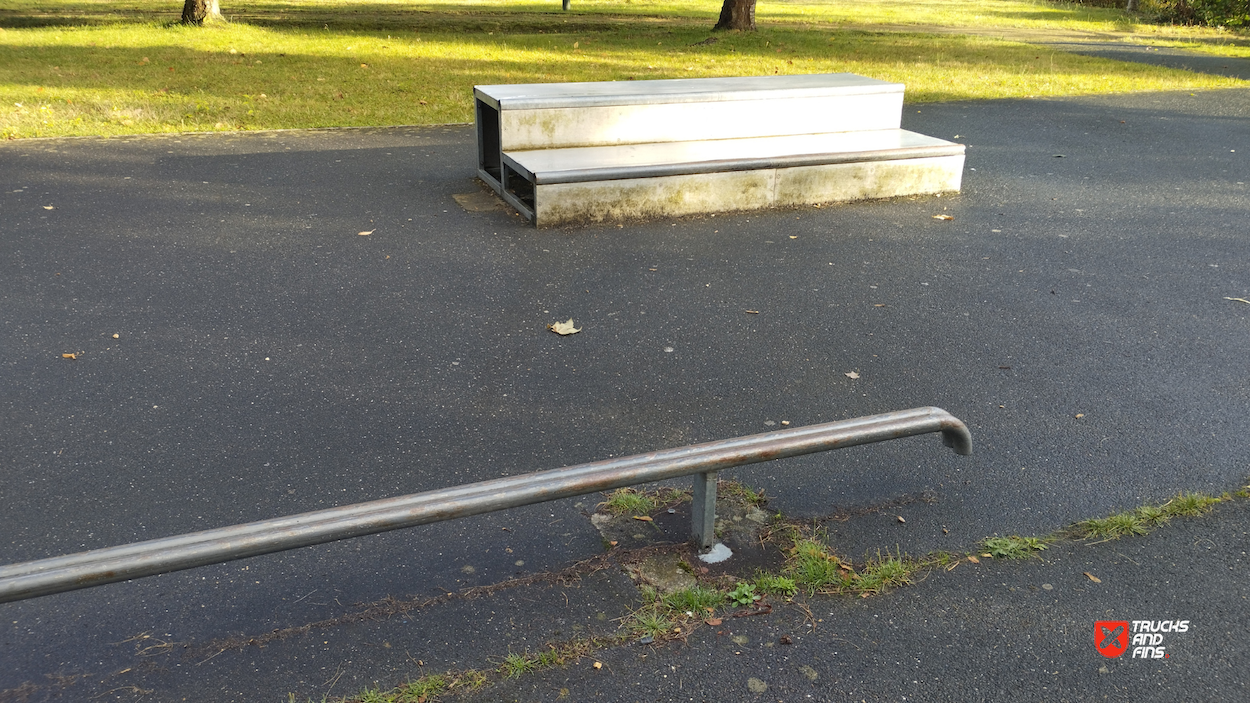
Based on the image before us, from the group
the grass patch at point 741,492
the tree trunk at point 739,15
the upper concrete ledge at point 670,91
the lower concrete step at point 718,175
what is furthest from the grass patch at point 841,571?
the tree trunk at point 739,15

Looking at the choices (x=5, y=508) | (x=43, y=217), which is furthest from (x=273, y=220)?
(x=5, y=508)

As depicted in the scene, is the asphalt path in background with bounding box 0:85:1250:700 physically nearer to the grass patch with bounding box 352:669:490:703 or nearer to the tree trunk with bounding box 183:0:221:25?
the grass patch with bounding box 352:669:490:703

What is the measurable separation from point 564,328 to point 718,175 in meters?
2.51

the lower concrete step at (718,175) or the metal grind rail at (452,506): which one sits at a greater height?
the lower concrete step at (718,175)

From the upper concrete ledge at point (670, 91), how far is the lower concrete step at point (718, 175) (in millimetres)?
351

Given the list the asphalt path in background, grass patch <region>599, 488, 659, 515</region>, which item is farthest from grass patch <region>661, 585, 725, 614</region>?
grass patch <region>599, 488, 659, 515</region>

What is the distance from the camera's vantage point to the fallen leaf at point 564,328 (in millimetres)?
5086

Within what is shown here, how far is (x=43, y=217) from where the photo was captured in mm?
6805

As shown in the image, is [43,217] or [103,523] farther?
[43,217]

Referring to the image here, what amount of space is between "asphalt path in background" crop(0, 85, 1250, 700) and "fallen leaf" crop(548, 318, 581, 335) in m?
0.09

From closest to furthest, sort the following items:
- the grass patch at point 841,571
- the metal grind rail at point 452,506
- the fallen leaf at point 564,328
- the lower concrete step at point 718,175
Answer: the metal grind rail at point 452,506
the grass patch at point 841,571
the fallen leaf at point 564,328
the lower concrete step at point 718,175

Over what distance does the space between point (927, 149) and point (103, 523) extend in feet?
21.3

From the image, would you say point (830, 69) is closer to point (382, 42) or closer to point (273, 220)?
point (382, 42)

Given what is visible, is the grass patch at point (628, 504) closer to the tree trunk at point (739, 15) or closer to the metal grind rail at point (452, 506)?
the metal grind rail at point (452, 506)
